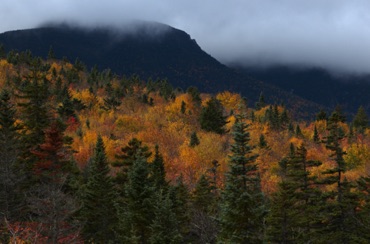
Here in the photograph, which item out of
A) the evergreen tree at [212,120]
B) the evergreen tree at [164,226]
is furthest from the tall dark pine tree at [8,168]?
the evergreen tree at [212,120]

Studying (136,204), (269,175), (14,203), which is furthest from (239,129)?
(269,175)

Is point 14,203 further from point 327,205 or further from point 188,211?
point 327,205

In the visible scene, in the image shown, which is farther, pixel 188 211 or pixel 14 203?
pixel 188 211

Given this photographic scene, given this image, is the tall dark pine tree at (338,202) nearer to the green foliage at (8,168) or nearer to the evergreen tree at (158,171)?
the evergreen tree at (158,171)

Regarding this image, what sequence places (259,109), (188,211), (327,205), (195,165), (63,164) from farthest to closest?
(259,109) → (195,165) → (188,211) → (63,164) → (327,205)

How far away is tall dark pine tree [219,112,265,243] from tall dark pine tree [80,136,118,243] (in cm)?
1546

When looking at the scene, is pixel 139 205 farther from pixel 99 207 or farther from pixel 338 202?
pixel 338 202

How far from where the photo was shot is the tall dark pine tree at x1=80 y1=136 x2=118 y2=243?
34.1 metres

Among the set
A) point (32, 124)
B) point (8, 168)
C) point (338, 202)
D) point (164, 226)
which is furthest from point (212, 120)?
point (338, 202)

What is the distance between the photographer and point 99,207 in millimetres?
34625

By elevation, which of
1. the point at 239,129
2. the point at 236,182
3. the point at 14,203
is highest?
the point at 239,129

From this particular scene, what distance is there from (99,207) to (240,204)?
17.7 metres

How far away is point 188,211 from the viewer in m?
43.9

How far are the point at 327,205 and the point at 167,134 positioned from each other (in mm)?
66765
